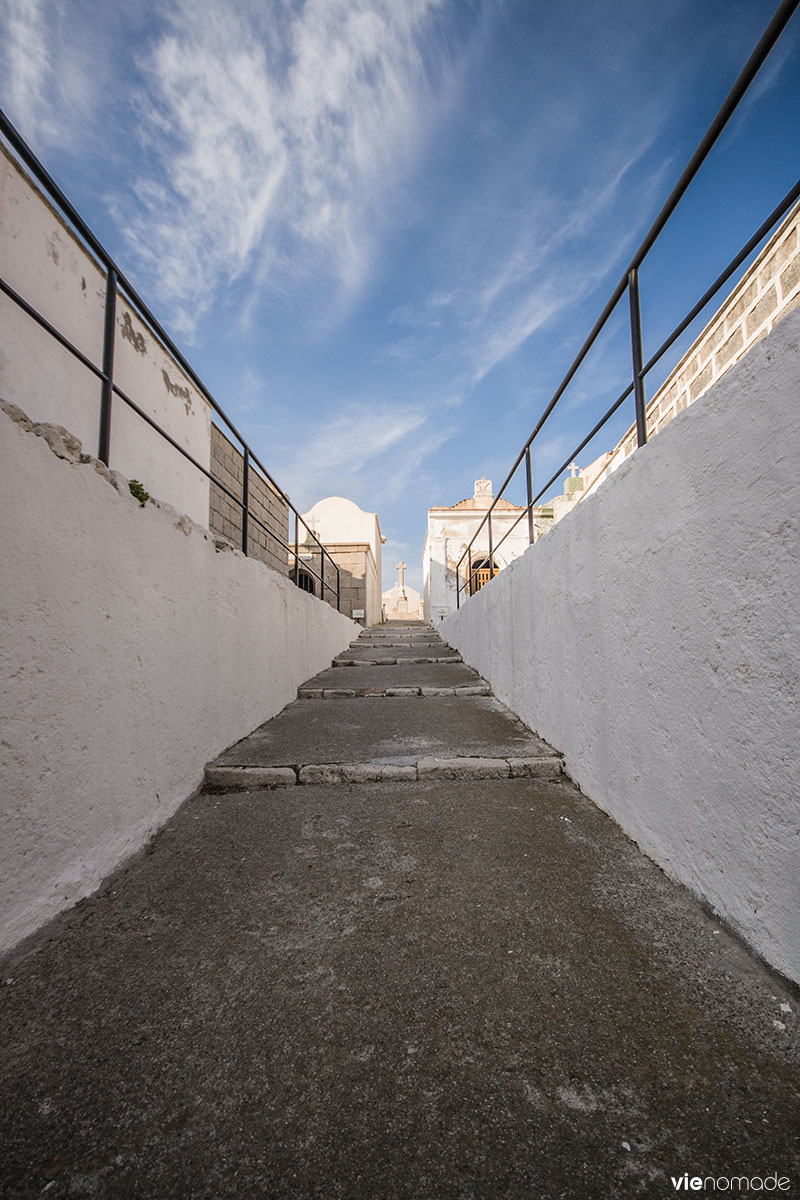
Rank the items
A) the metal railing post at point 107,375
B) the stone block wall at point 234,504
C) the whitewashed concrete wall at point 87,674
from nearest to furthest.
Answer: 1. the whitewashed concrete wall at point 87,674
2. the metal railing post at point 107,375
3. the stone block wall at point 234,504

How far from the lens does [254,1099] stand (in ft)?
3.34

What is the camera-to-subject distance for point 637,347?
87.8 inches

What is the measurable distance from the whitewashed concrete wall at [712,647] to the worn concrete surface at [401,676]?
3.21m

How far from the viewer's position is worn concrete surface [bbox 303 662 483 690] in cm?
562

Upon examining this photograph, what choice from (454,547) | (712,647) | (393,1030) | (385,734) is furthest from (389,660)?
(454,547)

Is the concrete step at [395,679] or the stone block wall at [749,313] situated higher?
the stone block wall at [749,313]

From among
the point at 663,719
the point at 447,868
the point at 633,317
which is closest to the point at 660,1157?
the point at 447,868

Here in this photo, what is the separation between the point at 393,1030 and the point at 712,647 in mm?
1394

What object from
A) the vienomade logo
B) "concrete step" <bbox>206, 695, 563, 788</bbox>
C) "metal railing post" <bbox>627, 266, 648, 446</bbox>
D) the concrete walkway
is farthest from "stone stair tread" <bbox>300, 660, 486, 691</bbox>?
the vienomade logo

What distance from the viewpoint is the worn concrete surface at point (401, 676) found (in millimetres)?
5625

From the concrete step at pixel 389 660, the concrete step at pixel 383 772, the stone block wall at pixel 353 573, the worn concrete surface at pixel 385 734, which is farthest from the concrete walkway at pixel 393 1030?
the stone block wall at pixel 353 573

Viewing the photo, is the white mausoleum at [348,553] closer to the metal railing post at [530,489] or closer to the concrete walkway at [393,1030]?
the metal railing post at [530,489]

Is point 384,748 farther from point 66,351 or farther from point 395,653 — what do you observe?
point 395,653

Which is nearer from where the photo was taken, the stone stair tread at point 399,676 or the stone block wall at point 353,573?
the stone stair tread at point 399,676
